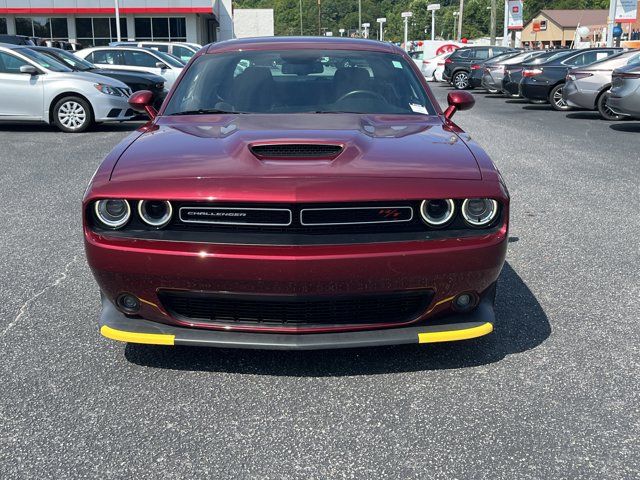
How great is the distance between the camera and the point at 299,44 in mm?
4930

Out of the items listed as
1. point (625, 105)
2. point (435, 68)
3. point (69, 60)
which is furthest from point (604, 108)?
point (435, 68)

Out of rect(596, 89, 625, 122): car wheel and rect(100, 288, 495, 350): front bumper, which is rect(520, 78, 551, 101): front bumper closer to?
rect(596, 89, 625, 122): car wheel

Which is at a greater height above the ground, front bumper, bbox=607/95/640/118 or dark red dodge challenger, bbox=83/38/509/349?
dark red dodge challenger, bbox=83/38/509/349

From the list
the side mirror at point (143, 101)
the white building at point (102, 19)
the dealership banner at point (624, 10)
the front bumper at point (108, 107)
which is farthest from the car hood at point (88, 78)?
the white building at point (102, 19)

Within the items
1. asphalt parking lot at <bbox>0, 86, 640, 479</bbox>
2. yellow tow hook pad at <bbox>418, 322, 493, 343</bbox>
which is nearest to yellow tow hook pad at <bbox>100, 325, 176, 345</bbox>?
asphalt parking lot at <bbox>0, 86, 640, 479</bbox>

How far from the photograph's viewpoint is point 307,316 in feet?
10.4

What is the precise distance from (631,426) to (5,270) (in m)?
3.92

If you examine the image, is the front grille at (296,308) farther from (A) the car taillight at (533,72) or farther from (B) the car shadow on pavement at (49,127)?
(A) the car taillight at (533,72)

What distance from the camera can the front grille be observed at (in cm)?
310

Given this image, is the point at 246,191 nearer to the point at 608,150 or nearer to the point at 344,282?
the point at 344,282

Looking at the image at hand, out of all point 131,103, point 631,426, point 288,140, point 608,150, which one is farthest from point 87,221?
point 608,150

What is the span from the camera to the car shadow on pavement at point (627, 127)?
44.4 feet

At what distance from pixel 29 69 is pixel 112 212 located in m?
10.5

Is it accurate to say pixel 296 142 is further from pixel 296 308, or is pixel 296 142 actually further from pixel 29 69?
pixel 29 69
